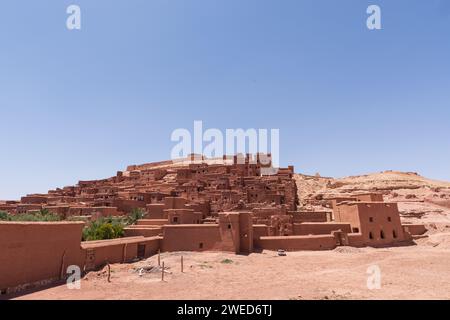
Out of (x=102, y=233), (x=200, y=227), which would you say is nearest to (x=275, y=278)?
(x=200, y=227)

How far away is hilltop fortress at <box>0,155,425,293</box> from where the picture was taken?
42.5 ft

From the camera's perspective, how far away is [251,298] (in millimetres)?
11078

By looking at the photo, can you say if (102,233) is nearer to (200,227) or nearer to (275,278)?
(200,227)

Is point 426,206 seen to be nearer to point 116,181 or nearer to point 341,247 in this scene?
point 341,247

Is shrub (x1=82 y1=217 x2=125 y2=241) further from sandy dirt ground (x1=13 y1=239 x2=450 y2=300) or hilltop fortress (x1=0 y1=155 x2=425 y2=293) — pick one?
sandy dirt ground (x1=13 y1=239 x2=450 y2=300)

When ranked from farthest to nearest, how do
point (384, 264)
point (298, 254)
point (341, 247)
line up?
point (341, 247) → point (298, 254) → point (384, 264)

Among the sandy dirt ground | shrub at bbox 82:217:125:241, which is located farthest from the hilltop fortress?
the sandy dirt ground

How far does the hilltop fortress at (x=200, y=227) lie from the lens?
13.0 metres

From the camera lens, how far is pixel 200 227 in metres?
21.0

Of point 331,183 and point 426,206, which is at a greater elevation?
point 331,183
